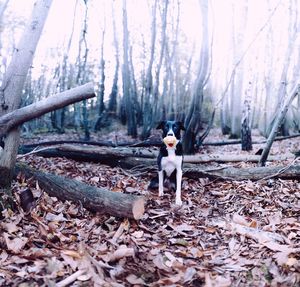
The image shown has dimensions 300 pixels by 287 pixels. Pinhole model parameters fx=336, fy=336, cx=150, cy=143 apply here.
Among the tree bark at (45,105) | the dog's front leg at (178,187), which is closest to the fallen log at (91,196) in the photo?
the tree bark at (45,105)

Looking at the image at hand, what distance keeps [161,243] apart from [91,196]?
1248 millimetres

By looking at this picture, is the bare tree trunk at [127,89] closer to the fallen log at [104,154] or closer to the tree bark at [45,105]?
the fallen log at [104,154]

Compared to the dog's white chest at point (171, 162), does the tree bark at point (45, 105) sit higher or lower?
higher

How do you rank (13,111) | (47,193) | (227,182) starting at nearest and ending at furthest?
1. (13,111)
2. (47,193)
3. (227,182)

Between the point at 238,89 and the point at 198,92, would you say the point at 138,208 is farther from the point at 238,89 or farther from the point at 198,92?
the point at 238,89

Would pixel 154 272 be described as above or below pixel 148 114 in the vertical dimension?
below

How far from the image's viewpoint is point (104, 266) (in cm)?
345

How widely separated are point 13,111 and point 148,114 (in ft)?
34.3

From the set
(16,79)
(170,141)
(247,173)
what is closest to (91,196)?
(170,141)

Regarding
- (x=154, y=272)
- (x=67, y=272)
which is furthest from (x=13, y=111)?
(x=154, y=272)

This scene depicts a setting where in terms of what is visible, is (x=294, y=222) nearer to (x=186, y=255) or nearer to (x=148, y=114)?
(x=186, y=255)

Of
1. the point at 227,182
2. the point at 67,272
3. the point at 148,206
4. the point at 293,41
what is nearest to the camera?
the point at 67,272

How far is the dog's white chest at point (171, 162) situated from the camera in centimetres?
623

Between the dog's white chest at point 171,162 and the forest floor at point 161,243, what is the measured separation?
1.97 ft
